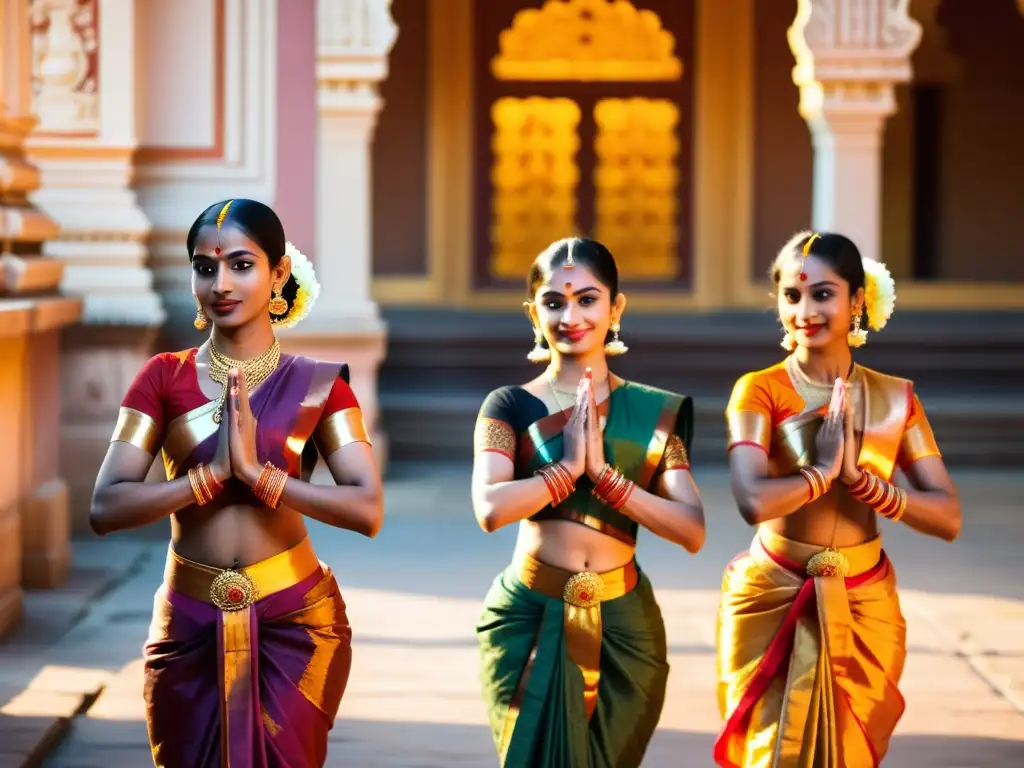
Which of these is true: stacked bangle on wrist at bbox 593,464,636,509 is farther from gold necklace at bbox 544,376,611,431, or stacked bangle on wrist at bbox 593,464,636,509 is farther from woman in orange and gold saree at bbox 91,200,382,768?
woman in orange and gold saree at bbox 91,200,382,768

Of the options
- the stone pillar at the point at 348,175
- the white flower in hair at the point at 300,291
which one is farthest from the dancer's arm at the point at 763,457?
the stone pillar at the point at 348,175

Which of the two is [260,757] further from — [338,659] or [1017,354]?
[1017,354]

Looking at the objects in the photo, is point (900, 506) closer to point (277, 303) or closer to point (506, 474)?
point (506, 474)

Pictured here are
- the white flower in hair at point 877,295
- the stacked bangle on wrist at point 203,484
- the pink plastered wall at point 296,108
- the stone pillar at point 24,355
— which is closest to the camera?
the stacked bangle on wrist at point 203,484

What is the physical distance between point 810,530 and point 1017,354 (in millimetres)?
8589

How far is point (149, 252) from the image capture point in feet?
30.2

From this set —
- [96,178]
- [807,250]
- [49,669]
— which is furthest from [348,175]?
[807,250]

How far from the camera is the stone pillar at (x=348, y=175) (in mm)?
9883

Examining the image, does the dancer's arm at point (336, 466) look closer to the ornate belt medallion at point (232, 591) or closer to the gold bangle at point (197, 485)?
the gold bangle at point (197, 485)

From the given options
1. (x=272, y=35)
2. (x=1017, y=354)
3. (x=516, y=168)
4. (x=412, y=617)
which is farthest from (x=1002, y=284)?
(x=412, y=617)

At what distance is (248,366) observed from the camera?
10.7ft

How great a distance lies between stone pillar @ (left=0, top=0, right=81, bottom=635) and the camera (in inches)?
246

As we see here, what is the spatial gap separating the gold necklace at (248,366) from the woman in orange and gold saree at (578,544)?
44 cm

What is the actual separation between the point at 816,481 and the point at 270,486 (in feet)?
3.58
